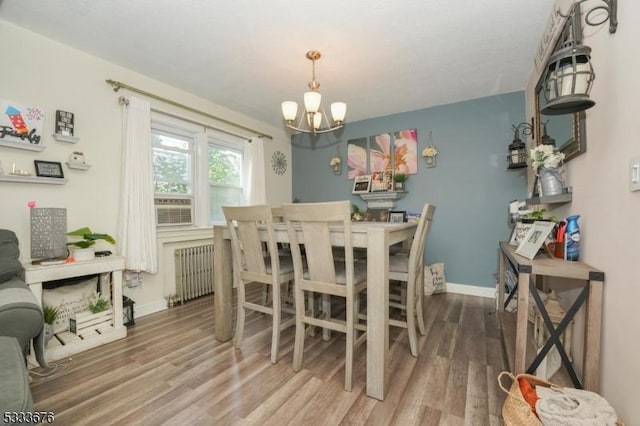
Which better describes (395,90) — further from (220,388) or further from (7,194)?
(7,194)

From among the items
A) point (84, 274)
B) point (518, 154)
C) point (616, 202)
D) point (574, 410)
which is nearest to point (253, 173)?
point (84, 274)

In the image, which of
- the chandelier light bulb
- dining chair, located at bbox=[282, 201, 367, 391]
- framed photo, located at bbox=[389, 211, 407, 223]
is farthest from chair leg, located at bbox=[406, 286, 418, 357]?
framed photo, located at bbox=[389, 211, 407, 223]

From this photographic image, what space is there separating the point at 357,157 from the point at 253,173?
1.64 m

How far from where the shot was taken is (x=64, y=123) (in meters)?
2.27

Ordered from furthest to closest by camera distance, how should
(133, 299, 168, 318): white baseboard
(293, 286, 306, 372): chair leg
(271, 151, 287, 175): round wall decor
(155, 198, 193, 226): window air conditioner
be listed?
(271, 151, 287, 175): round wall decor, (155, 198, 193, 226): window air conditioner, (133, 299, 168, 318): white baseboard, (293, 286, 306, 372): chair leg

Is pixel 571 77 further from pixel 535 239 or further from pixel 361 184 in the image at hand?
pixel 361 184

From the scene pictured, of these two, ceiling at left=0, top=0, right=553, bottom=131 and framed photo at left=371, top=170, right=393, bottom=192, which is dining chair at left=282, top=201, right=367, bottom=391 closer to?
ceiling at left=0, top=0, right=553, bottom=131

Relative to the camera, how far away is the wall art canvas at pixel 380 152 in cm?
401

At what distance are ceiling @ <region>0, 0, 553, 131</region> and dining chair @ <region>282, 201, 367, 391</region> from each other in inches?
57.7

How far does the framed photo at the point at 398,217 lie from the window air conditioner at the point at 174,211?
2670 mm

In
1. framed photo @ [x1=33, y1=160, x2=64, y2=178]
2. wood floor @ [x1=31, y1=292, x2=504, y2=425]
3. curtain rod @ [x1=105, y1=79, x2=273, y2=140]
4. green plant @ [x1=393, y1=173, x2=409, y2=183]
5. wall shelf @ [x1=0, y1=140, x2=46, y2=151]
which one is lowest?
wood floor @ [x1=31, y1=292, x2=504, y2=425]

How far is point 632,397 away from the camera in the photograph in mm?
1013

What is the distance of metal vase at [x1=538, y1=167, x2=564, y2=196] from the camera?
67.8 inches

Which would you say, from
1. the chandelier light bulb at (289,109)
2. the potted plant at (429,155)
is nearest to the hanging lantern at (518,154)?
the potted plant at (429,155)
